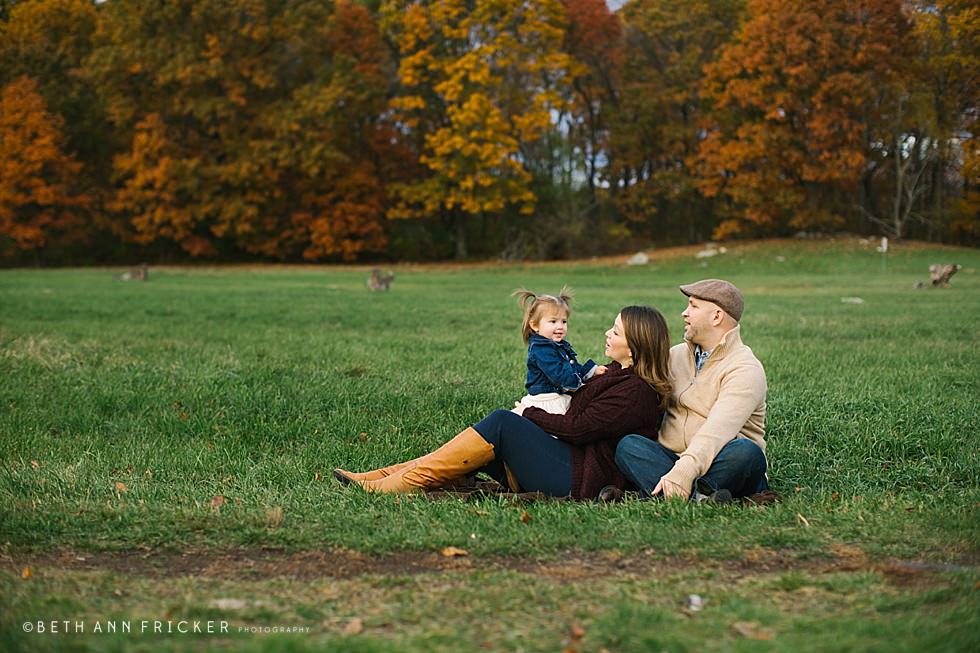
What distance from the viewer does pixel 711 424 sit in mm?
5531

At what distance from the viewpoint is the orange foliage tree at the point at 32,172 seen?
129ft

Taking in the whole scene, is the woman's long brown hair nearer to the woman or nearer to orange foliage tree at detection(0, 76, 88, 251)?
the woman

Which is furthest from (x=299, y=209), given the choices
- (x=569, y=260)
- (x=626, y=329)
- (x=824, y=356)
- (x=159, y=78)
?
(x=626, y=329)

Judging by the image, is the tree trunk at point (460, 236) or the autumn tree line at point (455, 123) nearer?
the autumn tree line at point (455, 123)

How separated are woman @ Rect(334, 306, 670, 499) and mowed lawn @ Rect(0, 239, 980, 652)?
24 centimetres

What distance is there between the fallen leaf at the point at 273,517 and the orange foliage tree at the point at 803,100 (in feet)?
110

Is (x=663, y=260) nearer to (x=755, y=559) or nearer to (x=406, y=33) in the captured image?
(x=406, y=33)

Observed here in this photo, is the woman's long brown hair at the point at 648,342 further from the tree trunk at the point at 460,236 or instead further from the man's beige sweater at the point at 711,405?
the tree trunk at the point at 460,236

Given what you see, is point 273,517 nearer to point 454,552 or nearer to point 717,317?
point 454,552

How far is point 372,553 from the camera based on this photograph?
475 centimetres

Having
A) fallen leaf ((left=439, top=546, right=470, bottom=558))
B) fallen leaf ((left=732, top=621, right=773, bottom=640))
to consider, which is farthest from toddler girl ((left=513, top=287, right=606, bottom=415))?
fallen leaf ((left=732, top=621, right=773, bottom=640))

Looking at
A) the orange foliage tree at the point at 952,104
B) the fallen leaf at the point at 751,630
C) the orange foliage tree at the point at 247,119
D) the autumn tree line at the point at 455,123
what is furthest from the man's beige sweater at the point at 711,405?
the orange foliage tree at the point at 247,119

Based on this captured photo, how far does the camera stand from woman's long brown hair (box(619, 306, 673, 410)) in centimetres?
565

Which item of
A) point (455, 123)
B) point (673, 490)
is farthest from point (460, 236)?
point (673, 490)
